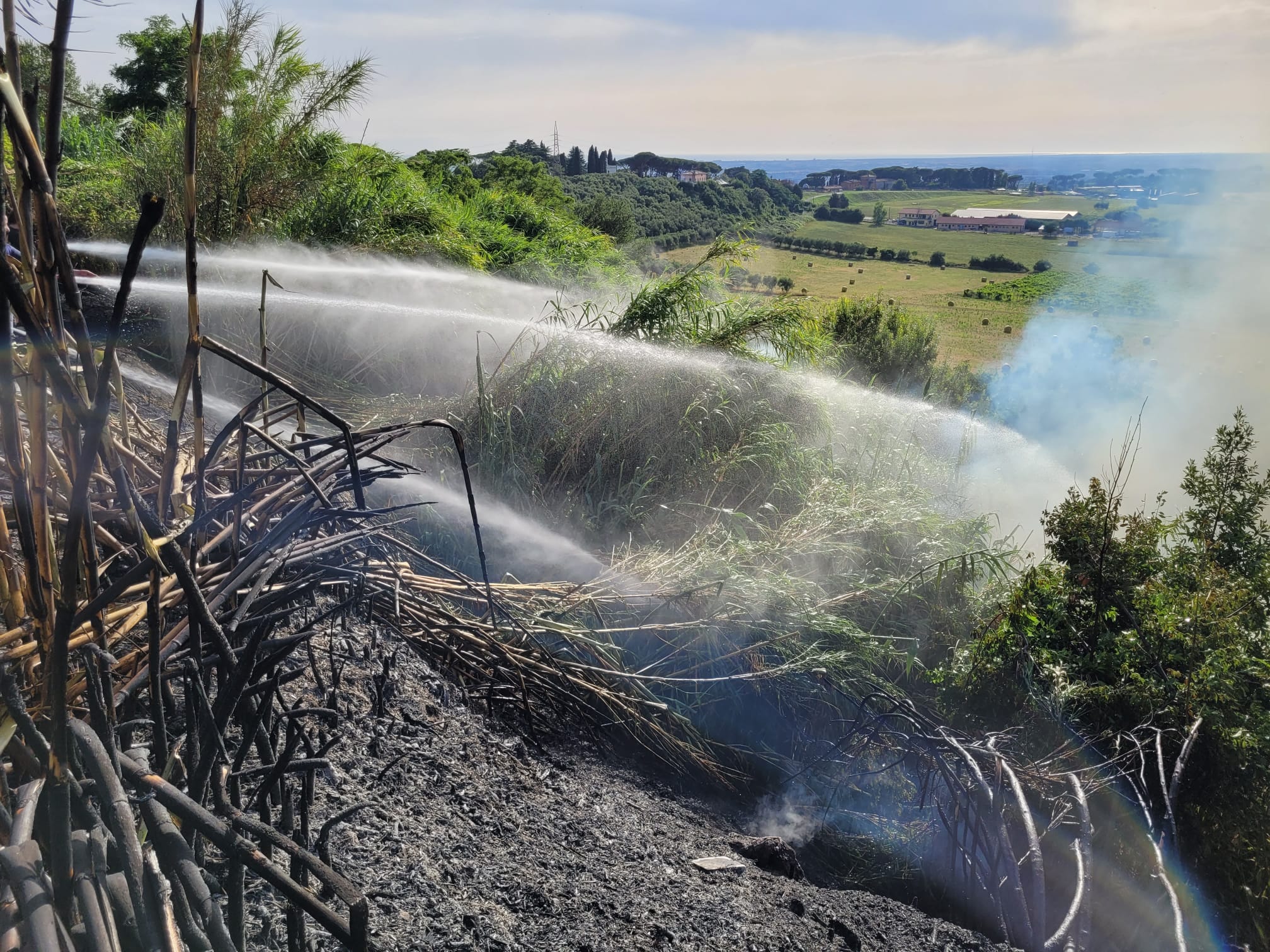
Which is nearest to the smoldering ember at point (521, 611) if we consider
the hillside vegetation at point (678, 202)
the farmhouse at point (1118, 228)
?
the hillside vegetation at point (678, 202)

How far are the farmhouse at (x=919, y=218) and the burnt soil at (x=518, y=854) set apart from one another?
6426 cm

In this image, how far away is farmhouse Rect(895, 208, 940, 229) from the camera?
61.2 meters

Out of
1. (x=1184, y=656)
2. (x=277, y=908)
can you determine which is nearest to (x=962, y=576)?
(x=1184, y=656)

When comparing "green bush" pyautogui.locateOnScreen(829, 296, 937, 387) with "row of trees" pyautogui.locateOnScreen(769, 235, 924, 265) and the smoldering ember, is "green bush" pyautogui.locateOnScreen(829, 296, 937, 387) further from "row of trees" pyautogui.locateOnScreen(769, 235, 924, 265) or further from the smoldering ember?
"row of trees" pyautogui.locateOnScreen(769, 235, 924, 265)

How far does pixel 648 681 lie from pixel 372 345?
4.79 metres

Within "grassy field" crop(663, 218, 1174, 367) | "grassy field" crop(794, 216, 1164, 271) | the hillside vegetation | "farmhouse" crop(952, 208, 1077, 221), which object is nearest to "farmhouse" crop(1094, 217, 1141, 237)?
"grassy field" crop(794, 216, 1164, 271)

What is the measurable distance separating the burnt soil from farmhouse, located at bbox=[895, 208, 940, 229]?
211 feet

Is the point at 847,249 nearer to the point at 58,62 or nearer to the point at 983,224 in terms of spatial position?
the point at 983,224

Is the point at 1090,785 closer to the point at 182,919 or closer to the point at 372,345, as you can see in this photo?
the point at 182,919

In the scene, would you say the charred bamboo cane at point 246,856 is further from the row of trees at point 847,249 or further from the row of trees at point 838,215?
the row of trees at point 838,215

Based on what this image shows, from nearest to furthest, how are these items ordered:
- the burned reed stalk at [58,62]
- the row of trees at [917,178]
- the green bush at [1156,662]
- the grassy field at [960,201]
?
1. the burned reed stalk at [58,62]
2. the green bush at [1156,662]
3. the grassy field at [960,201]
4. the row of trees at [917,178]

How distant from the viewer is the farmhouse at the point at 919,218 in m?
61.2

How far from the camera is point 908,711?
3.01 m

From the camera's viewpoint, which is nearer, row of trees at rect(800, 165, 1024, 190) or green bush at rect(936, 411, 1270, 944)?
green bush at rect(936, 411, 1270, 944)
